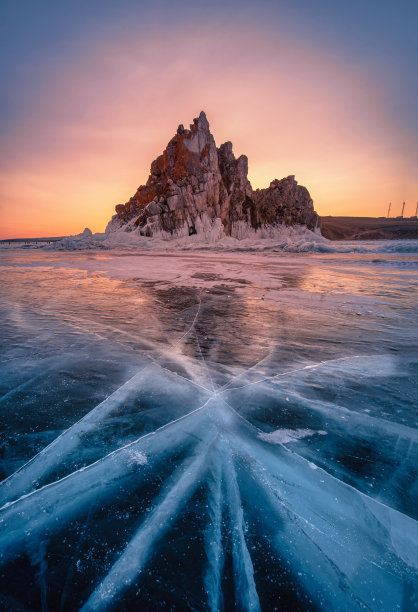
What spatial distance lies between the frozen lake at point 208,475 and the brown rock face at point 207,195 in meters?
37.7

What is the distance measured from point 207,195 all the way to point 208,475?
4157 centimetres

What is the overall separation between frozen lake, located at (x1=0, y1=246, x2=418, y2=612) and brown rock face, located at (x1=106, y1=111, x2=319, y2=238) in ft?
124

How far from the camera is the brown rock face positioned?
1515 inches

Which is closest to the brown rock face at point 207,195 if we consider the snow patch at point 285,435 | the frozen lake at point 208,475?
the frozen lake at point 208,475

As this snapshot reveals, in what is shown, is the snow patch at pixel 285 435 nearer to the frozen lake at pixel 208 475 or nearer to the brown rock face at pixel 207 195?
the frozen lake at pixel 208 475

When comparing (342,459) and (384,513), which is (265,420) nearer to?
(342,459)

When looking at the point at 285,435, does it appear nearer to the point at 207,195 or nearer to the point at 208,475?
the point at 208,475

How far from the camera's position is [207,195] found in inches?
1545

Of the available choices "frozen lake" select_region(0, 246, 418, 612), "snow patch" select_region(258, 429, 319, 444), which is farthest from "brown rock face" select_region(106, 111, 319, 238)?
"snow patch" select_region(258, 429, 319, 444)

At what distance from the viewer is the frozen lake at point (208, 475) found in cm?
80

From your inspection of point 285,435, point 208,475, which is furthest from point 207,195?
point 208,475

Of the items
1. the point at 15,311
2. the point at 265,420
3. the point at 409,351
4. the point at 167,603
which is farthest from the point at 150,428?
the point at 15,311

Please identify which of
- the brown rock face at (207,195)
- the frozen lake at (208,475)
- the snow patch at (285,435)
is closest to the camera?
the frozen lake at (208,475)

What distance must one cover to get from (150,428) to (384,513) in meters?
1.08
